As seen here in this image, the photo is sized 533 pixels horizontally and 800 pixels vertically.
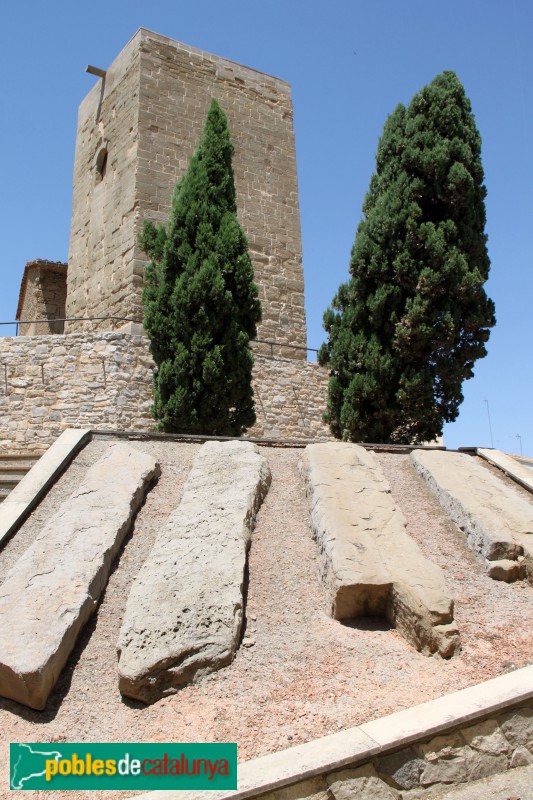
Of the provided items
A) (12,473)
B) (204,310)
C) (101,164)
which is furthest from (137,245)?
(12,473)

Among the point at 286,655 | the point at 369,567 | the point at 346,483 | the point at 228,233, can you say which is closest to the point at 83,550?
the point at 286,655

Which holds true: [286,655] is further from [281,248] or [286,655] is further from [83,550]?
[281,248]

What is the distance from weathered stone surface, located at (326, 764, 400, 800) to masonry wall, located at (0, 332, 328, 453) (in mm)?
7601

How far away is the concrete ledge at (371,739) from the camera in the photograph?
2.34m

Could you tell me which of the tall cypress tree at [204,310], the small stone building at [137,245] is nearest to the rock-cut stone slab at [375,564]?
the tall cypress tree at [204,310]

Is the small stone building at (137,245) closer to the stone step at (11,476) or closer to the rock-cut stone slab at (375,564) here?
the stone step at (11,476)

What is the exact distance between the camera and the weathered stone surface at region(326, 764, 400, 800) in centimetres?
243

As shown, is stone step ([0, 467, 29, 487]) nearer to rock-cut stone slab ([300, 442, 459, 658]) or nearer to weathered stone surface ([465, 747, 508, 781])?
rock-cut stone slab ([300, 442, 459, 658])

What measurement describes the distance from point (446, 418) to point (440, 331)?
106cm

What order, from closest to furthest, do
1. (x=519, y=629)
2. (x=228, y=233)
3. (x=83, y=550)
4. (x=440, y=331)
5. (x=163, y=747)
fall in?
(x=163, y=747) < (x=519, y=629) < (x=83, y=550) < (x=440, y=331) < (x=228, y=233)

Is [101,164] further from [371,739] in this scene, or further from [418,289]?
[371,739]

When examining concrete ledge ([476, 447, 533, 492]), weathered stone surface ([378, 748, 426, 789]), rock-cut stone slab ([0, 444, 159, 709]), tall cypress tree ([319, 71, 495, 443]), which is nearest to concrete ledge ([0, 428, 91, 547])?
rock-cut stone slab ([0, 444, 159, 709])

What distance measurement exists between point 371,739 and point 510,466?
3.26 metres

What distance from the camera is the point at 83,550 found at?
140 inches
